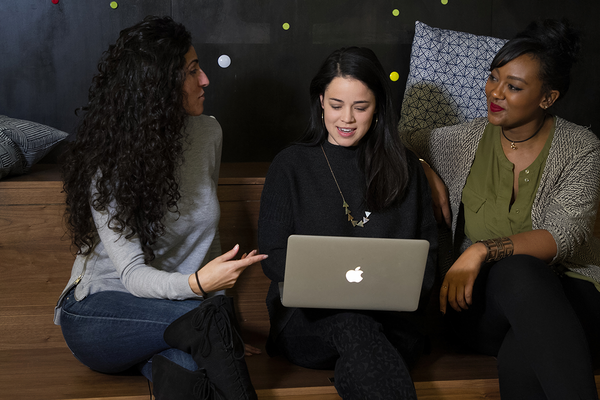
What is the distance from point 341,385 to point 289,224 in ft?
1.50

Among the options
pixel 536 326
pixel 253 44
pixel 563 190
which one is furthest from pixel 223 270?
pixel 253 44

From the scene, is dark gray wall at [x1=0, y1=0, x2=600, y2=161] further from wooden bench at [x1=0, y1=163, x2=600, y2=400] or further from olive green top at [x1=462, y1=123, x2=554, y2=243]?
olive green top at [x1=462, y1=123, x2=554, y2=243]

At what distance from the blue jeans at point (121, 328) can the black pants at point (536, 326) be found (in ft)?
2.54

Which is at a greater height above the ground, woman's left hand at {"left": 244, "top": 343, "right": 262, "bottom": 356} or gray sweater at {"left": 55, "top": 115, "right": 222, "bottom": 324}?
gray sweater at {"left": 55, "top": 115, "right": 222, "bottom": 324}

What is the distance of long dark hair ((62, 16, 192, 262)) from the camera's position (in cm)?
136

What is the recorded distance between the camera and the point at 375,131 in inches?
61.4

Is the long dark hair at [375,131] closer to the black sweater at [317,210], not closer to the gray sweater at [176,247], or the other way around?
the black sweater at [317,210]

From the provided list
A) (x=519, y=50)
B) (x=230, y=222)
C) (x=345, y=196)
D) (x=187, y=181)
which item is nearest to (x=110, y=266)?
(x=187, y=181)

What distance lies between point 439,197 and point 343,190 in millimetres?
343

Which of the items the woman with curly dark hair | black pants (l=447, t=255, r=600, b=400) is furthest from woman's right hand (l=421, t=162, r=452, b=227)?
the woman with curly dark hair

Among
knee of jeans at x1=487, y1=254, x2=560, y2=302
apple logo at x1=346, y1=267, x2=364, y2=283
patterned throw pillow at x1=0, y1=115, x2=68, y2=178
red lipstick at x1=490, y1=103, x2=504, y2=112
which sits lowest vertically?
knee of jeans at x1=487, y1=254, x2=560, y2=302

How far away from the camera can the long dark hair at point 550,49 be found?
1517 mm

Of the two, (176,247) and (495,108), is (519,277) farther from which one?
(176,247)

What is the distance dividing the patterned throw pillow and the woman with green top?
1.27 meters
